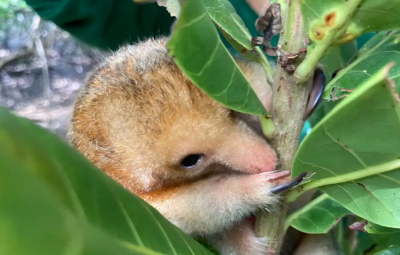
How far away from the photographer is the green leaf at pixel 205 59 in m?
0.48

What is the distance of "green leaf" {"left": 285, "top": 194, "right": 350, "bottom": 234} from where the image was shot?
91 centimetres

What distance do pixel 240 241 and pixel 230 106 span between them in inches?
20.4

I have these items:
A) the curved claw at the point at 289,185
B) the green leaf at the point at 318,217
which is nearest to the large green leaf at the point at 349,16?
the curved claw at the point at 289,185

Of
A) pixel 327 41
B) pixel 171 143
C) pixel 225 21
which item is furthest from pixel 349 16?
pixel 171 143

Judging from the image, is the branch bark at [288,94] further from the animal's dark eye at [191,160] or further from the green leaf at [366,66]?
the animal's dark eye at [191,160]

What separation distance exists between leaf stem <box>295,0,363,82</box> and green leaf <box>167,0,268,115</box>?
0.30 ft

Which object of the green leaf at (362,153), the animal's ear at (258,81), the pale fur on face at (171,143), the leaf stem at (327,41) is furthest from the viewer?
the animal's ear at (258,81)

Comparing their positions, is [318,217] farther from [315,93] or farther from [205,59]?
[205,59]

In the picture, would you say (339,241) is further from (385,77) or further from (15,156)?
(15,156)

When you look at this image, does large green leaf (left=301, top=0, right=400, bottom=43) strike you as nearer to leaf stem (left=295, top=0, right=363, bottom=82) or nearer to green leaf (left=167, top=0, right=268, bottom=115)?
leaf stem (left=295, top=0, right=363, bottom=82)

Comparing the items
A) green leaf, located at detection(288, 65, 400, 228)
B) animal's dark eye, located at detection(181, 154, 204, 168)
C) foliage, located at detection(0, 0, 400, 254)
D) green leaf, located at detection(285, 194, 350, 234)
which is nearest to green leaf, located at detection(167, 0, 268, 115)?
foliage, located at detection(0, 0, 400, 254)

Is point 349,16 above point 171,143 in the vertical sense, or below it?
above

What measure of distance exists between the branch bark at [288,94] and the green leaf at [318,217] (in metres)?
0.20

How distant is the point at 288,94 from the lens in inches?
27.2
